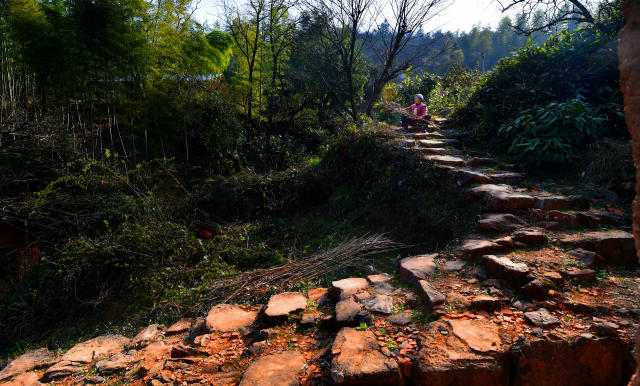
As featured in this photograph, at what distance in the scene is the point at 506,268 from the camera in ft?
7.36

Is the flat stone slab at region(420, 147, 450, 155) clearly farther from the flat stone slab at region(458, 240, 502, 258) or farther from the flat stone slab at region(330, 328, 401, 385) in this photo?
the flat stone slab at region(330, 328, 401, 385)

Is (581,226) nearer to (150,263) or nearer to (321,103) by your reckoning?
(150,263)

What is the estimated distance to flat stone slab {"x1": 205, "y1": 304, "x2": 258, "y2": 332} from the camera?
2414 millimetres

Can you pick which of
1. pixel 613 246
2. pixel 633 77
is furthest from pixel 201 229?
pixel 633 77

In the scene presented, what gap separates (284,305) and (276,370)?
73 centimetres

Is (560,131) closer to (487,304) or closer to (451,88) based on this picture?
(487,304)

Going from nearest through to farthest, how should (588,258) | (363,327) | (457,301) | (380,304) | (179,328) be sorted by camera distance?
(363,327) < (457,301) < (380,304) < (588,258) < (179,328)

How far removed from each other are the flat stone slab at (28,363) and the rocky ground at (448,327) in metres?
Result: 0.01

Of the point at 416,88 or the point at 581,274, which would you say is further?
the point at 416,88

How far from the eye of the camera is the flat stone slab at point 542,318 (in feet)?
5.81

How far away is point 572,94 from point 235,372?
5328 millimetres

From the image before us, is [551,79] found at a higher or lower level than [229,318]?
higher

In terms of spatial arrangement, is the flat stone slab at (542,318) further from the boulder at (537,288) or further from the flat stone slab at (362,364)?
the flat stone slab at (362,364)

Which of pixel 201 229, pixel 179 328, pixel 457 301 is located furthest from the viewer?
pixel 201 229
